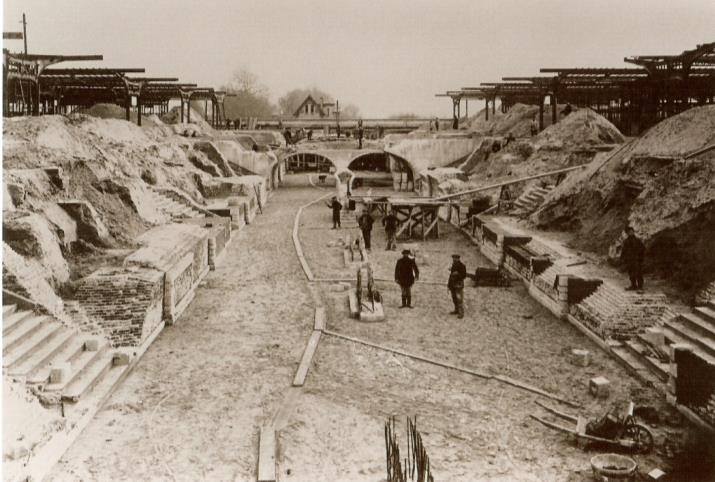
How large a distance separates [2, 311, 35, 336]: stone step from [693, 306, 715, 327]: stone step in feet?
36.0

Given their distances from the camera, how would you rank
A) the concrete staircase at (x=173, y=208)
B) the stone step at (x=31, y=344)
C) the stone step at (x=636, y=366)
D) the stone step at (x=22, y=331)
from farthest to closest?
the concrete staircase at (x=173, y=208), the stone step at (x=636, y=366), the stone step at (x=22, y=331), the stone step at (x=31, y=344)

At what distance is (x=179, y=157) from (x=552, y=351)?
2550 centimetres

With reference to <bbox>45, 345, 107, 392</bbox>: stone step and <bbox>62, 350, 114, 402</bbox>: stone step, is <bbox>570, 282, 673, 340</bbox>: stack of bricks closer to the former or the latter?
<bbox>62, 350, 114, 402</bbox>: stone step

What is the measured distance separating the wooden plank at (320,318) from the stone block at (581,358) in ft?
15.9

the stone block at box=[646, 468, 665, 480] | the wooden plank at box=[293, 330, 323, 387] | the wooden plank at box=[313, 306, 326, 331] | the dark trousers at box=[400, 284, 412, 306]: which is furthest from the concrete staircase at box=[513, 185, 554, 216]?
the stone block at box=[646, 468, 665, 480]

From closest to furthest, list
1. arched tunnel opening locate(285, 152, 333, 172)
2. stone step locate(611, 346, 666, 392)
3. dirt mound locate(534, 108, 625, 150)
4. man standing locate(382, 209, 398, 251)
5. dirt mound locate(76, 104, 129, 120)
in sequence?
stone step locate(611, 346, 666, 392) → man standing locate(382, 209, 398, 251) → dirt mound locate(534, 108, 625, 150) → dirt mound locate(76, 104, 129, 120) → arched tunnel opening locate(285, 152, 333, 172)

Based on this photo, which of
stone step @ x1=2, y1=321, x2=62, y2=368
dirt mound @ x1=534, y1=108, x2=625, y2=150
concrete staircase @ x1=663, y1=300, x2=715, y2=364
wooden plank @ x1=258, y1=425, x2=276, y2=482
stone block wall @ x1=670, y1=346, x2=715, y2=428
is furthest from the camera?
dirt mound @ x1=534, y1=108, x2=625, y2=150

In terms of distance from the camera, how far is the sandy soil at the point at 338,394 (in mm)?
9570

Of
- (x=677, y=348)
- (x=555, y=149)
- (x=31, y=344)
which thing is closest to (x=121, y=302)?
(x=31, y=344)

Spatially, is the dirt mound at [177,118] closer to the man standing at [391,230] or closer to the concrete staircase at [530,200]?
the concrete staircase at [530,200]

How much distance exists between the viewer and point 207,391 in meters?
12.1

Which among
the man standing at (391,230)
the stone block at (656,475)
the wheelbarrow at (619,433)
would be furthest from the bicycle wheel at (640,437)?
the man standing at (391,230)

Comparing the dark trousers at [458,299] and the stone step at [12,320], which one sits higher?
the stone step at [12,320]

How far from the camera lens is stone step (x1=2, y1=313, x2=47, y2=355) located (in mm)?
11414
